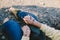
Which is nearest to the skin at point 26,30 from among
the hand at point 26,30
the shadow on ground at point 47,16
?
the hand at point 26,30

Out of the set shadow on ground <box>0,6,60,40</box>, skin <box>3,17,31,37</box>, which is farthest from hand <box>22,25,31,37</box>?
shadow on ground <box>0,6,60,40</box>

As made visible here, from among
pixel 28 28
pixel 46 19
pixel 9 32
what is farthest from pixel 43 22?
pixel 9 32

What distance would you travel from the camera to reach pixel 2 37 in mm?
1042

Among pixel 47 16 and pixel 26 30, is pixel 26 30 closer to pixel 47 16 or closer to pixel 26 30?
pixel 26 30

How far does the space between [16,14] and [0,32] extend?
226 millimetres

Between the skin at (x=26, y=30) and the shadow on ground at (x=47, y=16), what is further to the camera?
the shadow on ground at (x=47, y=16)

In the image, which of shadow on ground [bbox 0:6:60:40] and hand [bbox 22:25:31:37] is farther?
shadow on ground [bbox 0:6:60:40]

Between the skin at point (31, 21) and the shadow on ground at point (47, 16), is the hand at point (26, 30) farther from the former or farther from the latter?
the shadow on ground at point (47, 16)

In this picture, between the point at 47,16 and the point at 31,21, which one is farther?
the point at 47,16

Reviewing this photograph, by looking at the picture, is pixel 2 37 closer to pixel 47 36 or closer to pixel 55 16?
pixel 47 36

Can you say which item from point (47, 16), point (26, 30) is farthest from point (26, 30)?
point (47, 16)

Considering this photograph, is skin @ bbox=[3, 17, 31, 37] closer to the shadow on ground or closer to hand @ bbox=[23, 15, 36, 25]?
hand @ bbox=[23, 15, 36, 25]

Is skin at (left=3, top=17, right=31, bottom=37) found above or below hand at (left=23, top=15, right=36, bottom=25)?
below

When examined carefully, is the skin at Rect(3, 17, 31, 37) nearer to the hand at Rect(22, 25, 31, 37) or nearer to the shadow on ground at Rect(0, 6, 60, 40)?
the hand at Rect(22, 25, 31, 37)
